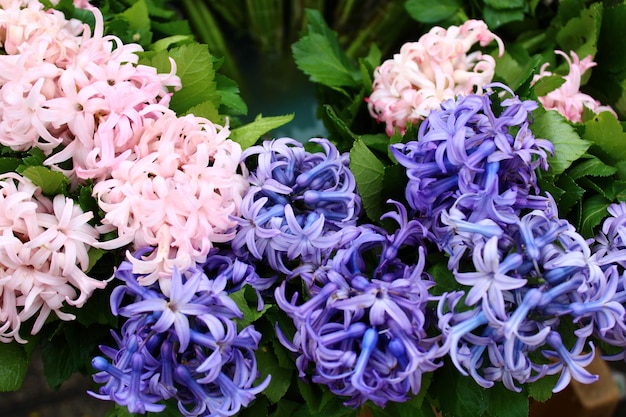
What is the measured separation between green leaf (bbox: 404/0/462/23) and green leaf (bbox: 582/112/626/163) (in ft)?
0.98

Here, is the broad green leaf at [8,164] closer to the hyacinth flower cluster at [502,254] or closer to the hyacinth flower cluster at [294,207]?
the hyacinth flower cluster at [294,207]

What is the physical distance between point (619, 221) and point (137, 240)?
0.39m

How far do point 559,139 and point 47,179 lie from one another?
1.43ft

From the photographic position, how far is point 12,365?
0.57 metres

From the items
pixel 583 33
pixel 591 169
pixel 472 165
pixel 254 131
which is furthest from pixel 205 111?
pixel 583 33

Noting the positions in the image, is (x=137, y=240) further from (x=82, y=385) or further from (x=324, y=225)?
(x=82, y=385)

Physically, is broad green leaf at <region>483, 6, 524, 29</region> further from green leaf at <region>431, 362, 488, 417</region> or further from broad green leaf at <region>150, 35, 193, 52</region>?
green leaf at <region>431, 362, 488, 417</region>

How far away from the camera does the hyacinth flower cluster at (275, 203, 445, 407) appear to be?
44cm

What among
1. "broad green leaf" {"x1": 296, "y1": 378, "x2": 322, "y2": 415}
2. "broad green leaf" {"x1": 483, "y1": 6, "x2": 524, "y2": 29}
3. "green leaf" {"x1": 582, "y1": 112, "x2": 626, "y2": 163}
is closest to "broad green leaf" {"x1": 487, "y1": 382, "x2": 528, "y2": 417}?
"broad green leaf" {"x1": 296, "y1": 378, "x2": 322, "y2": 415}

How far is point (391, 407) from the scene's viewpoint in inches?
22.5

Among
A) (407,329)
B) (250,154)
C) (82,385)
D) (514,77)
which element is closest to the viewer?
(407,329)

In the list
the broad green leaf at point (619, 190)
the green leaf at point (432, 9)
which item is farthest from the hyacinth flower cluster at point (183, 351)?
the green leaf at point (432, 9)

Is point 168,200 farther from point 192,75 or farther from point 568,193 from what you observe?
point 568,193

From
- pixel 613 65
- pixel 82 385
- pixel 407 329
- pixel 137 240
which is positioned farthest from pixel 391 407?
pixel 82 385
